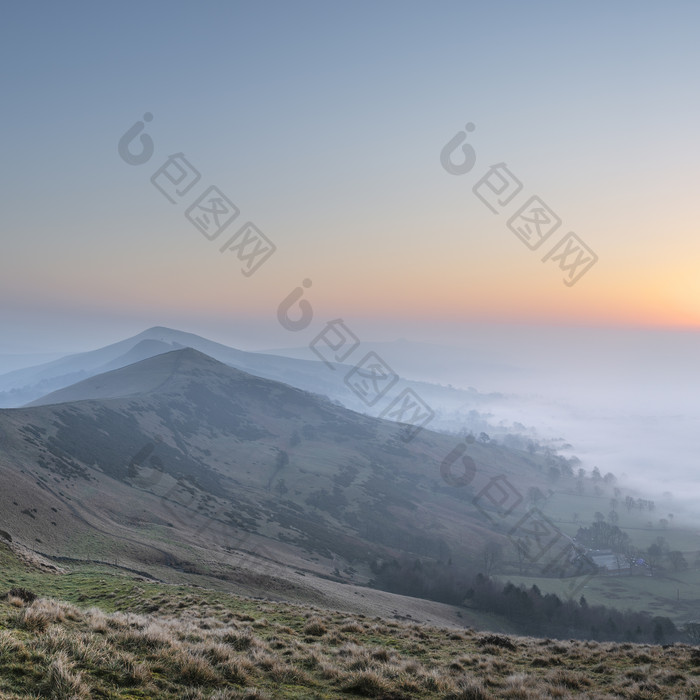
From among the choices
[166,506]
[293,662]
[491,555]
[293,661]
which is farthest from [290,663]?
[491,555]

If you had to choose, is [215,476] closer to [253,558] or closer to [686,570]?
[253,558]

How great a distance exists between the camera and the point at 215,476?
173 metres

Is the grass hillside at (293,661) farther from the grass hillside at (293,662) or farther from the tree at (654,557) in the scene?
the tree at (654,557)

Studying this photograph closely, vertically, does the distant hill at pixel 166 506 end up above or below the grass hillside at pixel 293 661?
below

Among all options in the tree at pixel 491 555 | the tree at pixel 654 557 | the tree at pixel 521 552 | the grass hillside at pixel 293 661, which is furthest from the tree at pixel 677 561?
the grass hillside at pixel 293 661

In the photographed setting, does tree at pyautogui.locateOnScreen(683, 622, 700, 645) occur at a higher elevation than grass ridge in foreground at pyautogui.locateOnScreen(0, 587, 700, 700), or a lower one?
higher

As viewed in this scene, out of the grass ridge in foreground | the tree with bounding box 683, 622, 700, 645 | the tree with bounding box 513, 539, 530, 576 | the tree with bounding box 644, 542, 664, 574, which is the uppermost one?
the tree with bounding box 644, 542, 664, 574

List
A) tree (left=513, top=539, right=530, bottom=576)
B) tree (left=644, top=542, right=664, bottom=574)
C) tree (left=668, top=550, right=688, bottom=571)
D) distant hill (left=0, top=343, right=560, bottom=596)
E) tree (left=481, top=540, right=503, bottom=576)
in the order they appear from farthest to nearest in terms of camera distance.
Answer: tree (left=644, top=542, right=664, bottom=574), tree (left=668, top=550, right=688, bottom=571), tree (left=513, top=539, right=530, bottom=576), tree (left=481, top=540, right=503, bottom=576), distant hill (left=0, top=343, right=560, bottom=596)

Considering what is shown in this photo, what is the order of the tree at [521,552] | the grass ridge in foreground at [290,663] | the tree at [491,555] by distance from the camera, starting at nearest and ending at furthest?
the grass ridge in foreground at [290,663] → the tree at [491,555] → the tree at [521,552]

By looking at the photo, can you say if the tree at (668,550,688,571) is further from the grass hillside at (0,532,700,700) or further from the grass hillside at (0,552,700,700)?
the grass hillside at (0,552,700,700)

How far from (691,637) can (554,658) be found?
11523 centimetres

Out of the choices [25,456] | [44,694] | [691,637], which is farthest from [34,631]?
[691,637]

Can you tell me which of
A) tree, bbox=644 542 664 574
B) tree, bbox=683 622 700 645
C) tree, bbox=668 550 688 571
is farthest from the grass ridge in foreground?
tree, bbox=668 550 688 571

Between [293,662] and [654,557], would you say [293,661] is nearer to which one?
[293,662]
